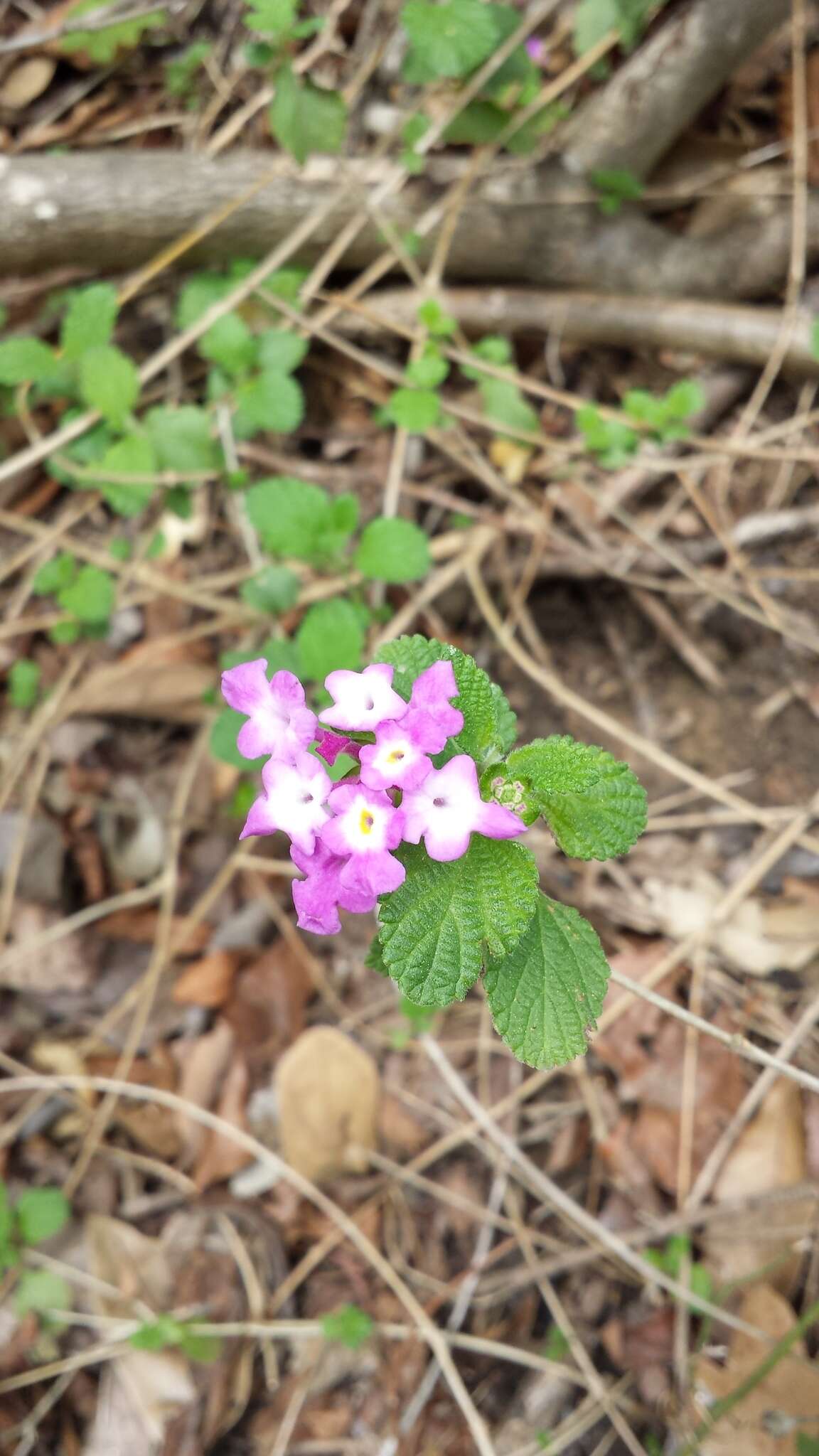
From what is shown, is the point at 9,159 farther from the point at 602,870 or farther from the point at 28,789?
the point at 602,870

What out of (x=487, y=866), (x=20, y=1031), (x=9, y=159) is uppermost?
(x=9, y=159)

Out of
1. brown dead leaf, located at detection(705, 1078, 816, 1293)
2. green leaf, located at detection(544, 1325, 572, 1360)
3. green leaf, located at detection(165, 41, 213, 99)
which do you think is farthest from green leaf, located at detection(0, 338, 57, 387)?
green leaf, located at detection(544, 1325, 572, 1360)

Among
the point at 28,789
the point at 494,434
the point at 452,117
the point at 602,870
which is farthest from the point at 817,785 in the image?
the point at 28,789

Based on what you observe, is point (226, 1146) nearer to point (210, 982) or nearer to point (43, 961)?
point (210, 982)

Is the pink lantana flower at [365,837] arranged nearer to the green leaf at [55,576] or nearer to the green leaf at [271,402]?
the green leaf at [271,402]

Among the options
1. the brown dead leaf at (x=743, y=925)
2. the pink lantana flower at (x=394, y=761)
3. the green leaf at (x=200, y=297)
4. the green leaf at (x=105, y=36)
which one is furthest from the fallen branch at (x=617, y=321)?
the pink lantana flower at (x=394, y=761)

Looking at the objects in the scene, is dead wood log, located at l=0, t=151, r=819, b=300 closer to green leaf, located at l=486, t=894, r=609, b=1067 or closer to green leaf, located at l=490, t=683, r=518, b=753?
green leaf, located at l=490, t=683, r=518, b=753
